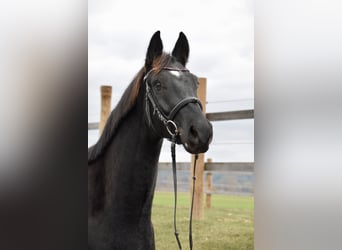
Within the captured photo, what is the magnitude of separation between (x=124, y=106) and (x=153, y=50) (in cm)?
22

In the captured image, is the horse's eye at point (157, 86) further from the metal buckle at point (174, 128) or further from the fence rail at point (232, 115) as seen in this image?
the fence rail at point (232, 115)

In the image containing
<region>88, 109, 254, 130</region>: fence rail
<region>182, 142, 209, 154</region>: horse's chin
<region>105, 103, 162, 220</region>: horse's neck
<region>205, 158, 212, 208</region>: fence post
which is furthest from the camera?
<region>205, 158, 212, 208</region>: fence post

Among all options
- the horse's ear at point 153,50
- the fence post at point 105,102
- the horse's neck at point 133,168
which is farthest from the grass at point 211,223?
the horse's ear at point 153,50

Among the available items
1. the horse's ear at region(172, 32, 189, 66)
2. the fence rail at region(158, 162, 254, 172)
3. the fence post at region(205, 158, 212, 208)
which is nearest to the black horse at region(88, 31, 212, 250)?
the horse's ear at region(172, 32, 189, 66)

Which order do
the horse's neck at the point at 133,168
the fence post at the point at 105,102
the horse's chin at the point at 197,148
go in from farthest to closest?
the fence post at the point at 105,102 < the horse's neck at the point at 133,168 < the horse's chin at the point at 197,148

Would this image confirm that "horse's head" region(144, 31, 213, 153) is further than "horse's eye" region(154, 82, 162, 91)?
No

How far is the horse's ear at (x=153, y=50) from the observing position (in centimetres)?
146

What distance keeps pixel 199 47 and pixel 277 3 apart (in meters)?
0.45

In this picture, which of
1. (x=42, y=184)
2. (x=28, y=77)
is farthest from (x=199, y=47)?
(x=42, y=184)

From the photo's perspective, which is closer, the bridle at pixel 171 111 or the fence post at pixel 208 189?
the bridle at pixel 171 111

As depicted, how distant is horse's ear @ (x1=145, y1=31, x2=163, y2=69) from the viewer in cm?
146

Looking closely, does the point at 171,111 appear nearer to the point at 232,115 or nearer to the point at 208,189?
the point at 232,115

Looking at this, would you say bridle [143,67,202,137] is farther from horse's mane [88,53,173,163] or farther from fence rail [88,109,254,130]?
fence rail [88,109,254,130]

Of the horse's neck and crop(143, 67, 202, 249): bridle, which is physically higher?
crop(143, 67, 202, 249): bridle
